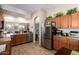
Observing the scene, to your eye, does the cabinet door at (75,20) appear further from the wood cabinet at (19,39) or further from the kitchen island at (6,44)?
the kitchen island at (6,44)

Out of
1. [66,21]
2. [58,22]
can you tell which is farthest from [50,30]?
[66,21]

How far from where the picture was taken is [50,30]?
2.52 metres

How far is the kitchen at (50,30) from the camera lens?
2.31 metres

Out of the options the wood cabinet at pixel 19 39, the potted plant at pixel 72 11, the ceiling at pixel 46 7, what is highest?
the ceiling at pixel 46 7

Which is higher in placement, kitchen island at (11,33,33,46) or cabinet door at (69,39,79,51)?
kitchen island at (11,33,33,46)

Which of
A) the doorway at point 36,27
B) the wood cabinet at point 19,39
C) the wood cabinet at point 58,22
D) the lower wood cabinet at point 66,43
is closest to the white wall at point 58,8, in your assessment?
the wood cabinet at point 58,22

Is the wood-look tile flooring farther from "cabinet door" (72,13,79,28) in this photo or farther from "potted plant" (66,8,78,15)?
"potted plant" (66,8,78,15)

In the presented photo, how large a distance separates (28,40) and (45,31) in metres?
0.40

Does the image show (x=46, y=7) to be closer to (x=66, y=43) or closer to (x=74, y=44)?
(x=66, y=43)

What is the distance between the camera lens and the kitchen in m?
2.31

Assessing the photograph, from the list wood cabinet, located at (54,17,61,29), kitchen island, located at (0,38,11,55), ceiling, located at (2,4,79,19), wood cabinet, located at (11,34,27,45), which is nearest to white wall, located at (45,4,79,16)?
ceiling, located at (2,4,79,19)
